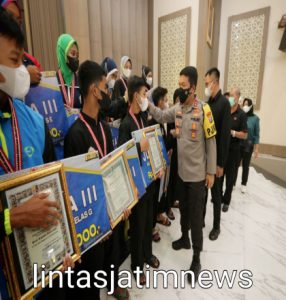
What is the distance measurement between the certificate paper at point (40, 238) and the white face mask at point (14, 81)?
14.3 inches

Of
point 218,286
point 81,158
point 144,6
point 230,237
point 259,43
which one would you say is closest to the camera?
point 81,158

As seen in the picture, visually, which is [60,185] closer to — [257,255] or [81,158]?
[81,158]

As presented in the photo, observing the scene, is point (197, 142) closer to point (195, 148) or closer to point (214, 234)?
point (195, 148)

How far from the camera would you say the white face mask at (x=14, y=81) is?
2.69ft

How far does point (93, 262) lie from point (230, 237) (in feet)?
6.18

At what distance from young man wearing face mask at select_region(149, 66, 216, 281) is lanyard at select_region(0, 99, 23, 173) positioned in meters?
1.31

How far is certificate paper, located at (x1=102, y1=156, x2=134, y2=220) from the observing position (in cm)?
119

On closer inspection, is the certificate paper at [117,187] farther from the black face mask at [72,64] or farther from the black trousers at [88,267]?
the black face mask at [72,64]

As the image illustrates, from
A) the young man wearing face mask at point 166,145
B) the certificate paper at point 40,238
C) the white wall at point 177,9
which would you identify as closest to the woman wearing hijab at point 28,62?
the certificate paper at point 40,238

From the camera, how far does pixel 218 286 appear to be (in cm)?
187

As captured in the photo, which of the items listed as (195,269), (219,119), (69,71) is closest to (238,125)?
(219,119)

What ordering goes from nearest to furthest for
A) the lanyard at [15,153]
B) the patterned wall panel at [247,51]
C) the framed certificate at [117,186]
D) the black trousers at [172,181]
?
the lanyard at [15,153] → the framed certificate at [117,186] → the black trousers at [172,181] → the patterned wall panel at [247,51]

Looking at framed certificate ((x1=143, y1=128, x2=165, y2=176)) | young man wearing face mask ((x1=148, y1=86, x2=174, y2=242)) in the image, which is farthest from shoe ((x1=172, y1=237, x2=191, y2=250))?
framed certificate ((x1=143, y1=128, x2=165, y2=176))

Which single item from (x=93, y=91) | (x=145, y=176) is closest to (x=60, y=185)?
(x=93, y=91)
